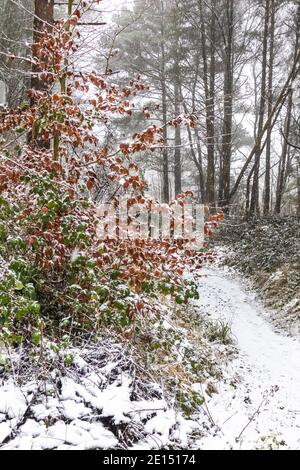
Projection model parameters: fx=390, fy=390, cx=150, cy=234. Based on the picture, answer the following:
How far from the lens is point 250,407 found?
4656mm

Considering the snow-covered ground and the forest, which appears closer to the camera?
the snow-covered ground

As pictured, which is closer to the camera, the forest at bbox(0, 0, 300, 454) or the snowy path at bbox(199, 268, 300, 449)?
the forest at bbox(0, 0, 300, 454)

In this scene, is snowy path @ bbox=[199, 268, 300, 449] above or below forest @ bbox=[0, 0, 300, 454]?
below

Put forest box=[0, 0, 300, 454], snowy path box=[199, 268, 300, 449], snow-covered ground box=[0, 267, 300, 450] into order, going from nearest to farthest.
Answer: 1. snow-covered ground box=[0, 267, 300, 450]
2. forest box=[0, 0, 300, 454]
3. snowy path box=[199, 268, 300, 449]

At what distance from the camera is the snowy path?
3998mm

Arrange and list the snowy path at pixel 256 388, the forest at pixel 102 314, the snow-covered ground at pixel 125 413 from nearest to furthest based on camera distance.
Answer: the snow-covered ground at pixel 125 413, the forest at pixel 102 314, the snowy path at pixel 256 388

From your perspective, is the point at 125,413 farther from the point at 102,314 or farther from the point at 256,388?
the point at 256,388

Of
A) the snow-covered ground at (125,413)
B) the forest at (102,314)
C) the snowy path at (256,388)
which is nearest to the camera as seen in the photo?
the snow-covered ground at (125,413)

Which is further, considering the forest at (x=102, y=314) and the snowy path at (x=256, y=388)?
the snowy path at (x=256, y=388)

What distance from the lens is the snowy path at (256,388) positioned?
400 cm

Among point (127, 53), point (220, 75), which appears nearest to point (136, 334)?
point (220, 75)

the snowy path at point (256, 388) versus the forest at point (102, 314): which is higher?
the forest at point (102, 314)

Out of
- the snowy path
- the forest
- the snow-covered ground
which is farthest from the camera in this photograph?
the snowy path

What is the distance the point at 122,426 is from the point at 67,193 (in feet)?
8.14
